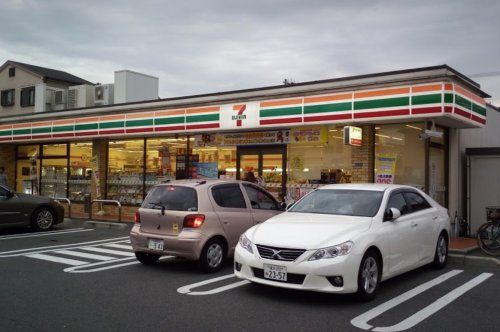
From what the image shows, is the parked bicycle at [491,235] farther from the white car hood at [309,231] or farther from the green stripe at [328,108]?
the white car hood at [309,231]

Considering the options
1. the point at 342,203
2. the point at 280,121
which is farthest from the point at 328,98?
the point at 342,203

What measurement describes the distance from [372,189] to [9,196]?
10.5 m

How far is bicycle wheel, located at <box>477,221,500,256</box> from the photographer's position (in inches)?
403

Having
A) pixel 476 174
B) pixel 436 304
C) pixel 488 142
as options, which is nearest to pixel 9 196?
pixel 436 304

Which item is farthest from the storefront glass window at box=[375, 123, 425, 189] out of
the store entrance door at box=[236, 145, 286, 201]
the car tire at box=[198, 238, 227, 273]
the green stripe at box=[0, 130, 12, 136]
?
the green stripe at box=[0, 130, 12, 136]

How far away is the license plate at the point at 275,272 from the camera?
630cm

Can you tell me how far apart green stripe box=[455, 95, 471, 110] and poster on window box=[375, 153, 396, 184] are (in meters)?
2.17

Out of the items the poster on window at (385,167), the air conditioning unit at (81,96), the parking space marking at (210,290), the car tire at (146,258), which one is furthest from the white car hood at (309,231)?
the air conditioning unit at (81,96)

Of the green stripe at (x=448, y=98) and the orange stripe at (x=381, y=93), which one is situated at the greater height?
the orange stripe at (x=381, y=93)

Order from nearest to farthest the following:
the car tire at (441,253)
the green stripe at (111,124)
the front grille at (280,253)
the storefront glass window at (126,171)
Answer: the front grille at (280,253) < the car tire at (441,253) < the green stripe at (111,124) < the storefront glass window at (126,171)

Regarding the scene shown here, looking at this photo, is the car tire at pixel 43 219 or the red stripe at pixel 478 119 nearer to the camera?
the red stripe at pixel 478 119

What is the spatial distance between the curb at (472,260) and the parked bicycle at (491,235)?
78 centimetres

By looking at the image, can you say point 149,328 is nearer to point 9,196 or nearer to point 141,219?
point 141,219

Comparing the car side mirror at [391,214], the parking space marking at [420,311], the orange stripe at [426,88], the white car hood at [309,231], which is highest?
the orange stripe at [426,88]
